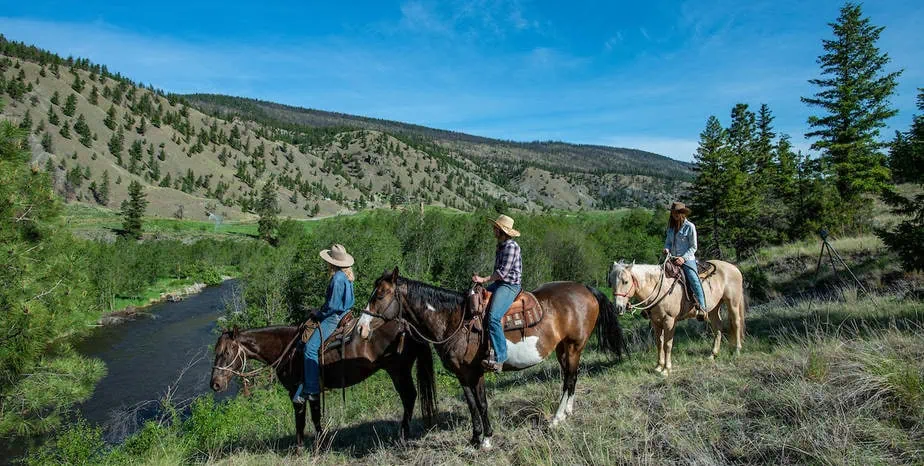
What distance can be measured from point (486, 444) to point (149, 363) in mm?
27051

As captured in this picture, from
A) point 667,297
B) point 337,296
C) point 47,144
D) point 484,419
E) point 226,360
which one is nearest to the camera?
point 484,419

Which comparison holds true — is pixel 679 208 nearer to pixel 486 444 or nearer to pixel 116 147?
pixel 486 444

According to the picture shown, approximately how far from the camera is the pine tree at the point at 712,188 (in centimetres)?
3869

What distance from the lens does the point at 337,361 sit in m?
7.21

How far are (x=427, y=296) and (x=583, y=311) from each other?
2298 millimetres

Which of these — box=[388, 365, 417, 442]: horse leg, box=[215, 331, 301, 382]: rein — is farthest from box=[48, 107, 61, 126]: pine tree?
box=[388, 365, 417, 442]: horse leg

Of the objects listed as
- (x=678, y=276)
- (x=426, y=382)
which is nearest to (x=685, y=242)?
(x=678, y=276)

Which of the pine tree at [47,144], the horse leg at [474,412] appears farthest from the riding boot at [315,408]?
the pine tree at [47,144]

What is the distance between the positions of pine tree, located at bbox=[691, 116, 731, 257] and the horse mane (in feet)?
125

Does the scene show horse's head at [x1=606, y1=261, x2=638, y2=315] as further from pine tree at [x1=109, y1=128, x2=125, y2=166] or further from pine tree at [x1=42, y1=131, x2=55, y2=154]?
pine tree at [x1=109, y1=128, x2=125, y2=166]

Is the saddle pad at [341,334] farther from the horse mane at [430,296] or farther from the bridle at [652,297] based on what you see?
the bridle at [652,297]

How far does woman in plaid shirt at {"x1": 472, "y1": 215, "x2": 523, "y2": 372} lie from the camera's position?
5840 millimetres

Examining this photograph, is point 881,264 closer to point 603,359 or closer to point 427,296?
point 603,359

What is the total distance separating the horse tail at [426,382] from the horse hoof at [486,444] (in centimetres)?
150
